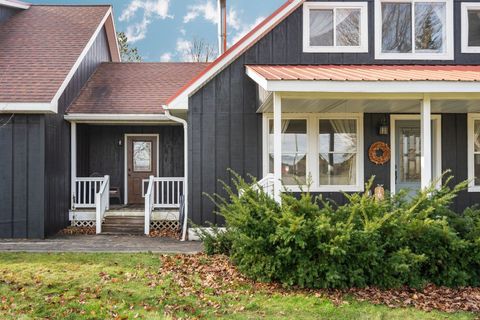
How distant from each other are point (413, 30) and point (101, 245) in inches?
325

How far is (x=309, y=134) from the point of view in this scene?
9.07 meters

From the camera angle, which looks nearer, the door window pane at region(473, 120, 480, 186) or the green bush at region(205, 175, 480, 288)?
the green bush at region(205, 175, 480, 288)

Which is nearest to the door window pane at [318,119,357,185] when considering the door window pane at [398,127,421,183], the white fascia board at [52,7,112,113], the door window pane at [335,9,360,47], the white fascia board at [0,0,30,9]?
the door window pane at [398,127,421,183]

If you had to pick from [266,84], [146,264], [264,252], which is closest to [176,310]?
[264,252]

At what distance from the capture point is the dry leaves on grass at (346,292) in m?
5.03

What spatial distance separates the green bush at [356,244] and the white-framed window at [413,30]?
4361mm

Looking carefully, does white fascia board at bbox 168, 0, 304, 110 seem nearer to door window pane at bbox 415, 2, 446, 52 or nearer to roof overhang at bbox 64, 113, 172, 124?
roof overhang at bbox 64, 113, 172, 124

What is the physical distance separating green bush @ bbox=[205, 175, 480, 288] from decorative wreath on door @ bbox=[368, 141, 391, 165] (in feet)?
10.5

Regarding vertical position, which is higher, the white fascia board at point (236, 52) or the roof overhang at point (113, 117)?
the white fascia board at point (236, 52)

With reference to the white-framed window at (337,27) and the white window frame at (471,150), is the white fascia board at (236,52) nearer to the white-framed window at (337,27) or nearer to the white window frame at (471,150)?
the white-framed window at (337,27)

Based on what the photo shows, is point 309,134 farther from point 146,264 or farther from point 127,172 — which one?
point 127,172

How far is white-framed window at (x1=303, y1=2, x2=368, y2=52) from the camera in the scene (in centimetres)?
892

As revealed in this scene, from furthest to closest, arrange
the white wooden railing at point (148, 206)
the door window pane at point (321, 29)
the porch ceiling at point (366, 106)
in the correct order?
the white wooden railing at point (148, 206)
the door window pane at point (321, 29)
the porch ceiling at point (366, 106)

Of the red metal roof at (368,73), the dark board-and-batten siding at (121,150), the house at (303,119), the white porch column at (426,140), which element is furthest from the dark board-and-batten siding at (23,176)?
the white porch column at (426,140)
